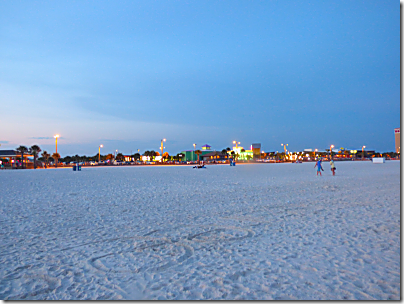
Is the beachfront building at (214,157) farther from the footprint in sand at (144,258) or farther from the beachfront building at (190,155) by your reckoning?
the footprint in sand at (144,258)

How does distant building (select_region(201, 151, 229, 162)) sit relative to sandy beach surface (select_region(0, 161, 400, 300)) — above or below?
above

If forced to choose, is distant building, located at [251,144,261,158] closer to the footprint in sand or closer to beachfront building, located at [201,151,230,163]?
beachfront building, located at [201,151,230,163]

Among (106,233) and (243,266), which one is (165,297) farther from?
(106,233)

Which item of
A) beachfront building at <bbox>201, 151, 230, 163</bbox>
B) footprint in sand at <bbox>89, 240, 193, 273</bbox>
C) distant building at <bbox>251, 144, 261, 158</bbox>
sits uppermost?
distant building at <bbox>251, 144, 261, 158</bbox>

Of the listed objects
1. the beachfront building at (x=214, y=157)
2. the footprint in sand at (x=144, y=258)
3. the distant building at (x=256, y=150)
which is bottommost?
the footprint in sand at (x=144, y=258)

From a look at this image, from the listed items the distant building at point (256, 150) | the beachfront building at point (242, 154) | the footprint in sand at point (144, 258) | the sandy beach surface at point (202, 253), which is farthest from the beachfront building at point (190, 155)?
the footprint in sand at point (144, 258)

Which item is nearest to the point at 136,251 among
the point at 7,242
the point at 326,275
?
the point at 7,242

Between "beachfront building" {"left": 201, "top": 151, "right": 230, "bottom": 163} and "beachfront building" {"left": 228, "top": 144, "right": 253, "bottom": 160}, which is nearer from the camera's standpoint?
"beachfront building" {"left": 201, "top": 151, "right": 230, "bottom": 163}

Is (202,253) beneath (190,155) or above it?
beneath

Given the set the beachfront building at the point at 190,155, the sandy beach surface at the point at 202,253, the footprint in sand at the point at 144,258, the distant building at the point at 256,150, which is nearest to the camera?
the sandy beach surface at the point at 202,253

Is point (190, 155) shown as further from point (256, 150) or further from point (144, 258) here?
point (144, 258)

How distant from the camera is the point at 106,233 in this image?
6773mm

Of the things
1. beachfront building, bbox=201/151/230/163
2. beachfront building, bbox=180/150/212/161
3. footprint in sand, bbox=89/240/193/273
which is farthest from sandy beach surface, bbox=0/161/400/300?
beachfront building, bbox=180/150/212/161

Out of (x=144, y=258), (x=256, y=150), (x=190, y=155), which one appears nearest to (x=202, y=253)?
(x=144, y=258)
